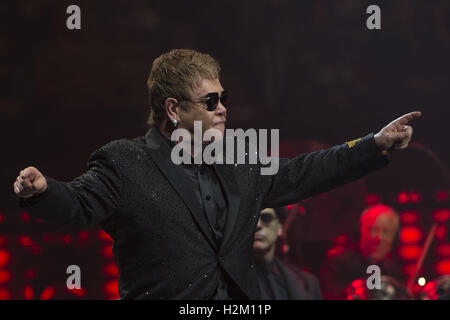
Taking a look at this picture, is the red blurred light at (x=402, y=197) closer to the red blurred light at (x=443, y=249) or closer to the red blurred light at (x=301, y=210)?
the red blurred light at (x=443, y=249)

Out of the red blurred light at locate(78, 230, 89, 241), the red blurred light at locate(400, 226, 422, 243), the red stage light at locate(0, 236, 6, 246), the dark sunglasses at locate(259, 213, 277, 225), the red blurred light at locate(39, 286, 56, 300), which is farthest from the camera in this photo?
the red blurred light at locate(400, 226, 422, 243)

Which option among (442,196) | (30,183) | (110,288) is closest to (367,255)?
(442,196)

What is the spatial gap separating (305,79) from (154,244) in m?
3.46

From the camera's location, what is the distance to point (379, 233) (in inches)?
212

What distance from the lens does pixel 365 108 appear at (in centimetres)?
555

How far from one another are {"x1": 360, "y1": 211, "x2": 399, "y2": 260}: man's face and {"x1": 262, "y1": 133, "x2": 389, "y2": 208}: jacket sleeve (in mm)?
2979

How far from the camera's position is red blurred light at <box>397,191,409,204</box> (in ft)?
18.5

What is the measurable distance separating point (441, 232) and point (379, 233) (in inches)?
22.8

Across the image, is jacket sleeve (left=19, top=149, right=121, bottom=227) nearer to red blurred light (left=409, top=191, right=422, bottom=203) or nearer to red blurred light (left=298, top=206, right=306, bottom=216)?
red blurred light (left=298, top=206, right=306, bottom=216)

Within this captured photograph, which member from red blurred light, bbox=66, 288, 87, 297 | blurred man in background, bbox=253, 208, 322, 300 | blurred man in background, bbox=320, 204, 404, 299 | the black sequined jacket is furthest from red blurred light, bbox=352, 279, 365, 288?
the black sequined jacket

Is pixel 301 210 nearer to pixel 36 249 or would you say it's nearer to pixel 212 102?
pixel 36 249

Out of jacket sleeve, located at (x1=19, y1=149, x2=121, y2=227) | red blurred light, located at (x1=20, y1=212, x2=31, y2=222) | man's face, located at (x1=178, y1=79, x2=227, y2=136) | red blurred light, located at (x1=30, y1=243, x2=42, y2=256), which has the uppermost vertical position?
man's face, located at (x1=178, y1=79, x2=227, y2=136)

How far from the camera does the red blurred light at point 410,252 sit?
18.1 ft
